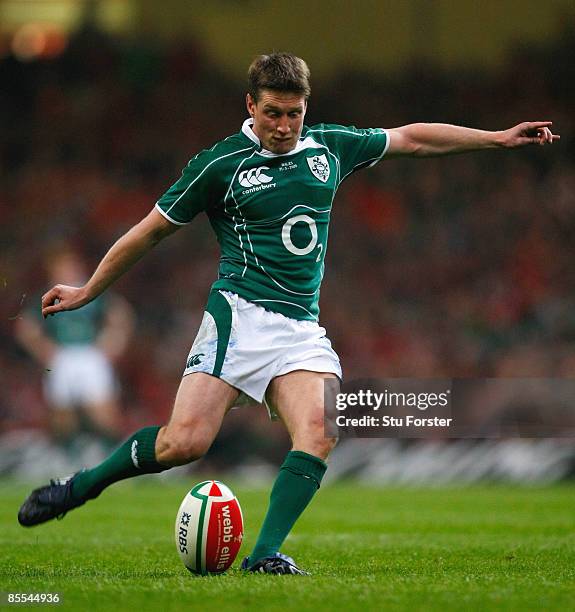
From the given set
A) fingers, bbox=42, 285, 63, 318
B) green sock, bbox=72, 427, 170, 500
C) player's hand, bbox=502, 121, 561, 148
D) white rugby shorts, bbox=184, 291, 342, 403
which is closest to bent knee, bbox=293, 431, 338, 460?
white rugby shorts, bbox=184, 291, 342, 403

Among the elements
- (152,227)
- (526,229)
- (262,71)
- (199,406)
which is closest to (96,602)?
(199,406)

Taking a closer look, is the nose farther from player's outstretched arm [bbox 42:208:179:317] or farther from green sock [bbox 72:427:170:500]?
green sock [bbox 72:427:170:500]

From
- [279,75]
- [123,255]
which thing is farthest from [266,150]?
[123,255]

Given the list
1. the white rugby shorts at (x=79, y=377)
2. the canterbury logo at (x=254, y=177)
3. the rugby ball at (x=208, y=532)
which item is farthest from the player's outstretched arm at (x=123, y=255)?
the white rugby shorts at (x=79, y=377)

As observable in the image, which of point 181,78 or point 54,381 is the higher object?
point 181,78

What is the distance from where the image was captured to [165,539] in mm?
7207

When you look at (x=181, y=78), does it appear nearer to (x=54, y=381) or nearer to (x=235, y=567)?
(x=54, y=381)

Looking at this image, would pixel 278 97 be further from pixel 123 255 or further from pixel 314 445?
pixel 314 445

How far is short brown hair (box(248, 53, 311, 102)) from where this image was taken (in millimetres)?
5309

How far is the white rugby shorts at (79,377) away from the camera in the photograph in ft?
43.7

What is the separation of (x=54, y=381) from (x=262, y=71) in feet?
28.2

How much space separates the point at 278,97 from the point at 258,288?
33.5 inches

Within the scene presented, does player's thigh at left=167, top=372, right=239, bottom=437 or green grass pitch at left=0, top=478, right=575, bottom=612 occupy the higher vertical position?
player's thigh at left=167, top=372, right=239, bottom=437

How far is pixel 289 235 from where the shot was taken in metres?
5.59
